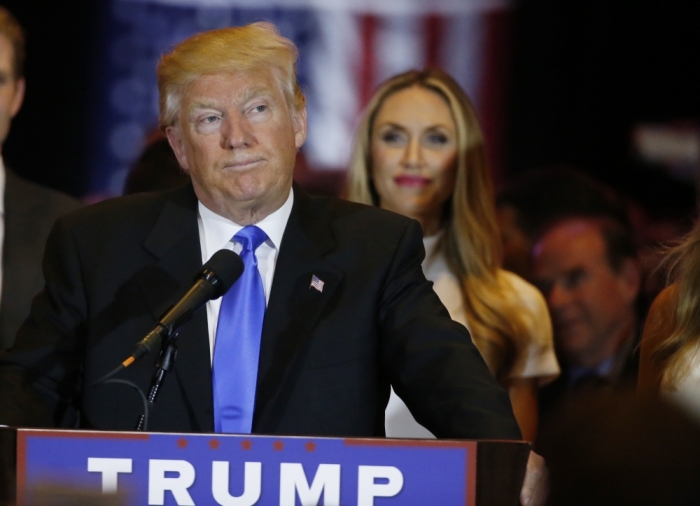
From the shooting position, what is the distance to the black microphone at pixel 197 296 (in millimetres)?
1757

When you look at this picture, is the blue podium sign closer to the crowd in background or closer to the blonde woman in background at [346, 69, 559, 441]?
the crowd in background

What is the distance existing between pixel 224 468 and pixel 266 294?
737mm

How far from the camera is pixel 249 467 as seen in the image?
64.7 inches

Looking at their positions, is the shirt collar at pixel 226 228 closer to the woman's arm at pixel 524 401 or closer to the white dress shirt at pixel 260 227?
the white dress shirt at pixel 260 227

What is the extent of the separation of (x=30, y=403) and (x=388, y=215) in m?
0.91

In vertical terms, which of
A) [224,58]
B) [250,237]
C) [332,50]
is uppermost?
[332,50]

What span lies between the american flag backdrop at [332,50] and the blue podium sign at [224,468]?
369 centimetres

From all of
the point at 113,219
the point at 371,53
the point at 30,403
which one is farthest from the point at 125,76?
the point at 30,403

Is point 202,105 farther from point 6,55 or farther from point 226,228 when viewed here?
point 6,55

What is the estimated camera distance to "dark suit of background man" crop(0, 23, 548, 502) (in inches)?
86.5

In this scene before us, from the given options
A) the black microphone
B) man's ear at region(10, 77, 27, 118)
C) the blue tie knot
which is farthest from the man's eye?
the black microphone

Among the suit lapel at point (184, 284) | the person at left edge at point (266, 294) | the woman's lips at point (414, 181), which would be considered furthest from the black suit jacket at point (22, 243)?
the woman's lips at point (414, 181)

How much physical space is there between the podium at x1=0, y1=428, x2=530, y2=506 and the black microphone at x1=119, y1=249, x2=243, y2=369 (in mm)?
165

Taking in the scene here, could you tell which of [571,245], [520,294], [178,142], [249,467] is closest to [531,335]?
[520,294]
